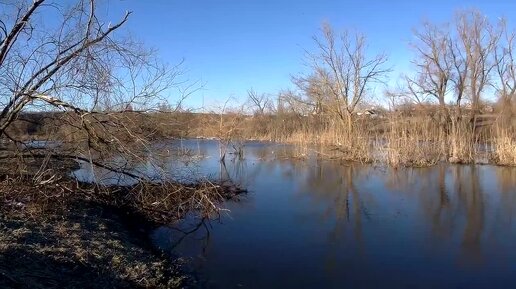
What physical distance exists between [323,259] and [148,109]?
4.45m

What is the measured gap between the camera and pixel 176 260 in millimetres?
6691

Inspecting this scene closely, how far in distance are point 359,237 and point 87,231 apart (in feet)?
14.0

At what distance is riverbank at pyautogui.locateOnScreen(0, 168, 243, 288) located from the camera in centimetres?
492

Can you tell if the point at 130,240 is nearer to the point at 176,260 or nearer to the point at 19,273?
the point at 176,260

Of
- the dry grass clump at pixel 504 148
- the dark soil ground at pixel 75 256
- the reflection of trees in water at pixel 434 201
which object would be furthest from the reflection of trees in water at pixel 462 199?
the dark soil ground at pixel 75 256

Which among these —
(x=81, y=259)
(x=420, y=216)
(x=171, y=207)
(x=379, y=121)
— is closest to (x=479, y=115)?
(x=379, y=121)

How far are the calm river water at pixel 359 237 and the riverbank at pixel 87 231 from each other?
0.52m

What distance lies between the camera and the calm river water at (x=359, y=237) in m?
6.11

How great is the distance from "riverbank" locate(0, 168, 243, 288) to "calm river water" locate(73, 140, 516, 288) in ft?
1.69

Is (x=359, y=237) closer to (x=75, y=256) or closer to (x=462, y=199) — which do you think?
(x=462, y=199)

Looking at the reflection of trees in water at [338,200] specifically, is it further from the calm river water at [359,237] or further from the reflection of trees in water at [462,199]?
the reflection of trees in water at [462,199]

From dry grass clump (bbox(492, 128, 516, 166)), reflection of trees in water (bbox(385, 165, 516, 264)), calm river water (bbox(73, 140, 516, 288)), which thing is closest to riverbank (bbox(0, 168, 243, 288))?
calm river water (bbox(73, 140, 516, 288))

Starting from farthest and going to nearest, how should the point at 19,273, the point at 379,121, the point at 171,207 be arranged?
the point at 379,121, the point at 171,207, the point at 19,273

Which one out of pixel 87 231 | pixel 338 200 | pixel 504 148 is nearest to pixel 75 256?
pixel 87 231
